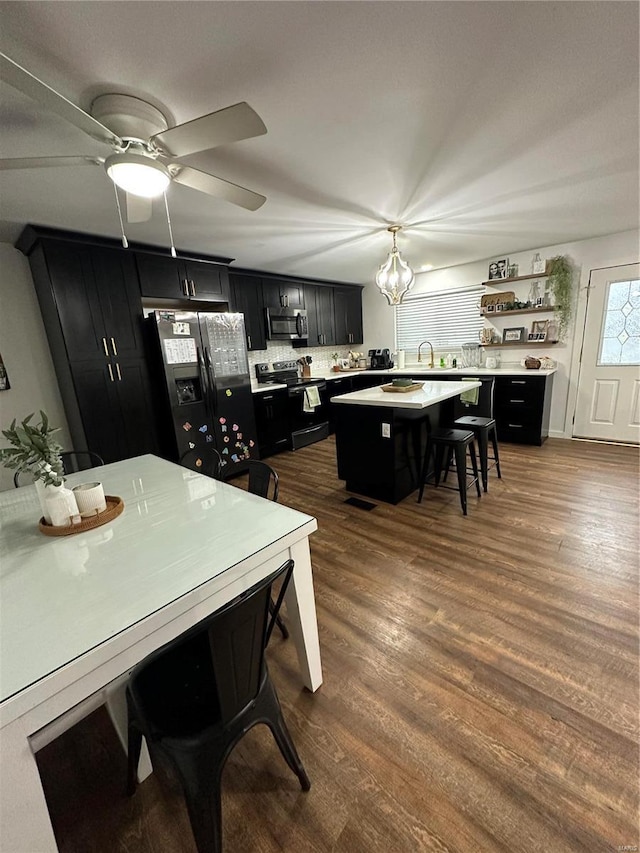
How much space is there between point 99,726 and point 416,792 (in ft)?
4.05

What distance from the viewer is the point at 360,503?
9.89ft

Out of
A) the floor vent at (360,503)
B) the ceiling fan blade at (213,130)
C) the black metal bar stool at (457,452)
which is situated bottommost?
the floor vent at (360,503)

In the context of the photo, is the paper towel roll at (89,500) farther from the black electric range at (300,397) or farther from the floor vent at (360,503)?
the black electric range at (300,397)

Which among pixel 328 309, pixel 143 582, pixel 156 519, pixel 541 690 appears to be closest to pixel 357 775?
pixel 541 690

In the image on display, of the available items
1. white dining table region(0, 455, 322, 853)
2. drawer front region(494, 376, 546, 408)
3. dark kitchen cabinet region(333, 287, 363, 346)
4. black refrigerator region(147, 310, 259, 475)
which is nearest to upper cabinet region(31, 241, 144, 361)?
black refrigerator region(147, 310, 259, 475)

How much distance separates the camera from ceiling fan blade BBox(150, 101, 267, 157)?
110 cm

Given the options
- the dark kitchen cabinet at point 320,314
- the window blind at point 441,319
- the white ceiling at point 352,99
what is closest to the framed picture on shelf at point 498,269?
the window blind at point 441,319

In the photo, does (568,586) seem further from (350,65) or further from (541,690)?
(350,65)

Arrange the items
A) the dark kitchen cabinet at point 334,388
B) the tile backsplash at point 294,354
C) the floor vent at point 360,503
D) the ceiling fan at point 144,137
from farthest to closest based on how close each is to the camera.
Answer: the dark kitchen cabinet at point 334,388 < the tile backsplash at point 294,354 < the floor vent at point 360,503 < the ceiling fan at point 144,137

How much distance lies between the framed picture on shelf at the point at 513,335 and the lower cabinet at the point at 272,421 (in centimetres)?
312

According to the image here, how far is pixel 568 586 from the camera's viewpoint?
6.26 feet

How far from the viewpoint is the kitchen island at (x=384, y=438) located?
9.25 ft

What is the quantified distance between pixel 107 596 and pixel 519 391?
4.59 meters

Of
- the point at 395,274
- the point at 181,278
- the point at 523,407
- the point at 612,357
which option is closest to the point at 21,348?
the point at 181,278
